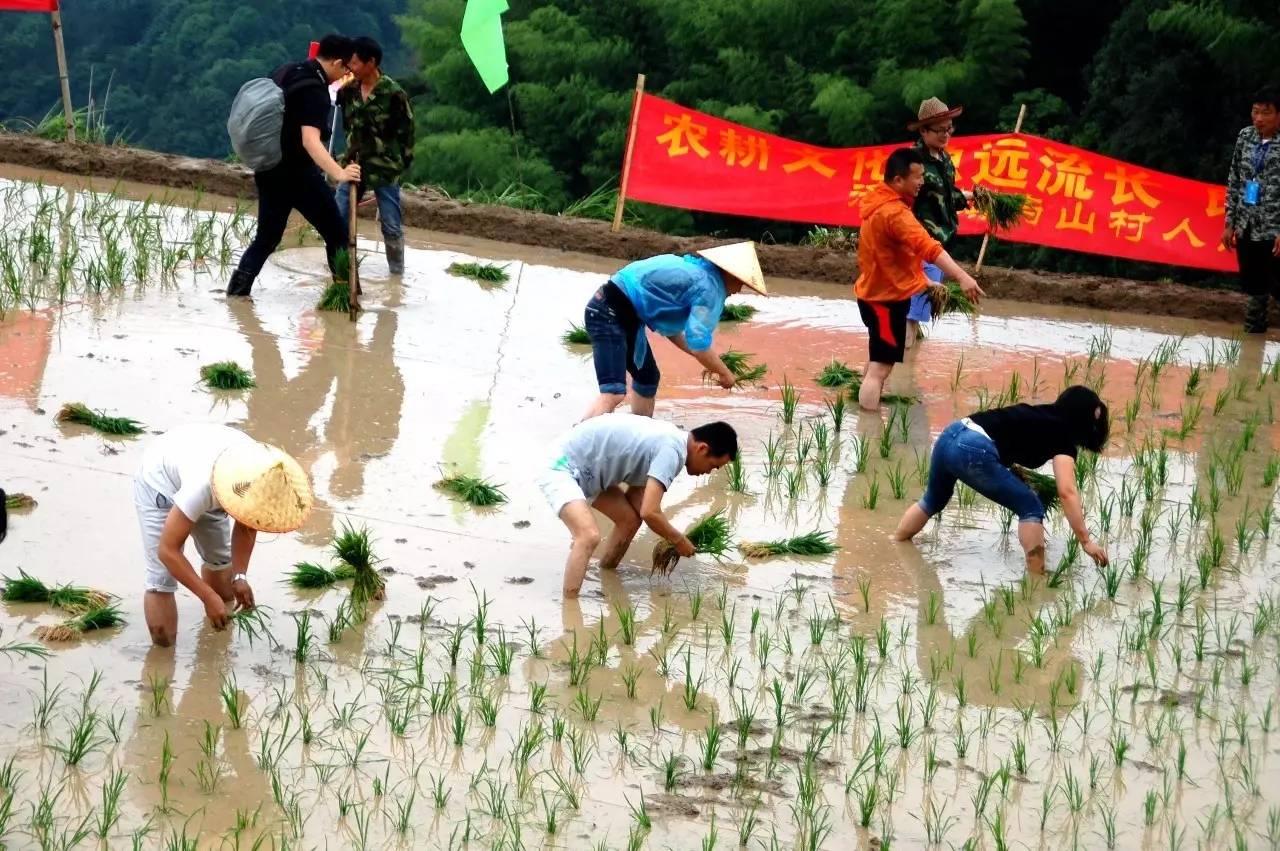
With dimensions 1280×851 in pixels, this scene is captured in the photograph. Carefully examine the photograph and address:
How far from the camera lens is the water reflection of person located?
781 cm

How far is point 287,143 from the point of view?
10.1 meters

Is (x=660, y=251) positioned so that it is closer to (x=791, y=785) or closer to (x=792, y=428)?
(x=792, y=428)

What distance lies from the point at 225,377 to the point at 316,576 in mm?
2696

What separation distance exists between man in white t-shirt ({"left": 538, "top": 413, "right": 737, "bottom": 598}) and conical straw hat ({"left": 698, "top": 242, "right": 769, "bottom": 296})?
1.25 metres

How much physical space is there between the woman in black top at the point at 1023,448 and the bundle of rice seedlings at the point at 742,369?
2622 mm

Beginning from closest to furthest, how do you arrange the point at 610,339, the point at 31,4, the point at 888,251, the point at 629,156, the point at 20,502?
1. the point at 20,502
2. the point at 610,339
3. the point at 888,251
4. the point at 629,156
5. the point at 31,4

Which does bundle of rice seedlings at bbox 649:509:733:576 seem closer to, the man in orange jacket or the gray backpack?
the man in orange jacket

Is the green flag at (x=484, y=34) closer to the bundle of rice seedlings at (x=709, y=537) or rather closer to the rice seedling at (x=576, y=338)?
the rice seedling at (x=576, y=338)

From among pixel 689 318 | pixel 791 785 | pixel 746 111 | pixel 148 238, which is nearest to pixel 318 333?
pixel 148 238

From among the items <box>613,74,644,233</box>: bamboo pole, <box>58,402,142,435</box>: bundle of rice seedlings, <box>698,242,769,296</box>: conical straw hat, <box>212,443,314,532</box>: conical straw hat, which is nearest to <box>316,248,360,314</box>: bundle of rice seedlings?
<box>58,402,142,435</box>: bundle of rice seedlings

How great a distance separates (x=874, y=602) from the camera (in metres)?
6.52

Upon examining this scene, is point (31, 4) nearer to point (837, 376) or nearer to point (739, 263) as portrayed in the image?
point (837, 376)

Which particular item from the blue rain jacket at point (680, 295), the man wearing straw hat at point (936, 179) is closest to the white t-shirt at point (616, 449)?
the blue rain jacket at point (680, 295)

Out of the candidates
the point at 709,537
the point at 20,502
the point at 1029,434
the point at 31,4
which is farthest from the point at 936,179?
the point at 31,4
